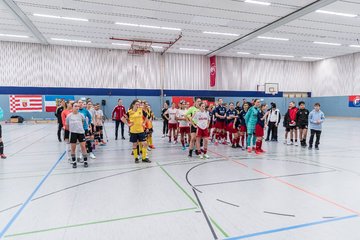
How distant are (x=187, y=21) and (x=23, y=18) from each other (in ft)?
33.5

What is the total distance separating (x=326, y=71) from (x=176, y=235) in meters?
30.3

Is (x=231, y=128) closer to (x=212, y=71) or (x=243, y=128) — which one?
(x=243, y=128)

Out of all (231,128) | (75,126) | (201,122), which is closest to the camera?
(75,126)

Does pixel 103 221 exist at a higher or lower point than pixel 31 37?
lower

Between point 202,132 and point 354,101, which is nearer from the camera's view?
point 202,132

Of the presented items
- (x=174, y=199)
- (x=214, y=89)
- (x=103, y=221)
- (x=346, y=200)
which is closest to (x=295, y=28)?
(x=214, y=89)

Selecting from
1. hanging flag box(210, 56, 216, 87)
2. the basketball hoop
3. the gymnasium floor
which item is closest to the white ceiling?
the basketball hoop

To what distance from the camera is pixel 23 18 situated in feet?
48.1

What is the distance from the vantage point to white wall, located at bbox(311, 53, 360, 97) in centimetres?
2430

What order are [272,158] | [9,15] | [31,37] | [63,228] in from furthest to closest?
[31,37]
[9,15]
[272,158]
[63,228]

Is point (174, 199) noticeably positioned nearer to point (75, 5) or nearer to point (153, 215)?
point (153, 215)

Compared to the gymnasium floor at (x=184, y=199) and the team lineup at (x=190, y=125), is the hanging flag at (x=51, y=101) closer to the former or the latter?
the team lineup at (x=190, y=125)

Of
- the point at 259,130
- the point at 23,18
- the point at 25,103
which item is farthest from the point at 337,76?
the point at 25,103

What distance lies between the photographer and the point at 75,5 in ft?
42.8
